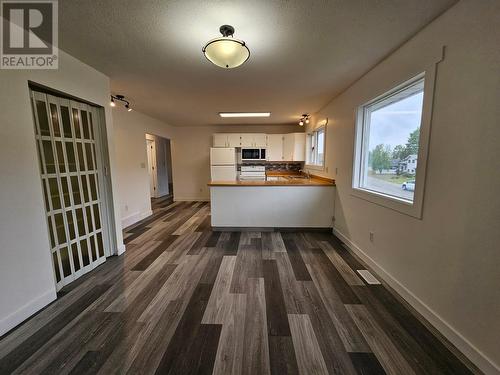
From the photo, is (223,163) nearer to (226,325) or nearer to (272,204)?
(272,204)

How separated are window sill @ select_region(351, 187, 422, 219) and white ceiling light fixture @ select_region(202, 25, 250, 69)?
1.94m

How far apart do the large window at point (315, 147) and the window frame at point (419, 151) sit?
5.51 ft

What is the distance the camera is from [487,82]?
3.99 feet

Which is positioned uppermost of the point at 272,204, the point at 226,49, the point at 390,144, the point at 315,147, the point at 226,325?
the point at 226,49

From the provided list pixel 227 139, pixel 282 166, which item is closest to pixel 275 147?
pixel 282 166

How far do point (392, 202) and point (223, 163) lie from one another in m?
4.16

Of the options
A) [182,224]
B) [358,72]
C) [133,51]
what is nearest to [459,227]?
[358,72]

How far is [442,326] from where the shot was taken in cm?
149

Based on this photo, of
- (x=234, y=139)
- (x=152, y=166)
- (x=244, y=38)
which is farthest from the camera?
(x=152, y=166)

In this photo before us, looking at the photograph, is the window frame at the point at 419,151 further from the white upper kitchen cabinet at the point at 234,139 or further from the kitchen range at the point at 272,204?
the white upper kitchen cabinet at the point at 234,139

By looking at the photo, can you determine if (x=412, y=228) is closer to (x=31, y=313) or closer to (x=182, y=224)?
(x=31, y=313)

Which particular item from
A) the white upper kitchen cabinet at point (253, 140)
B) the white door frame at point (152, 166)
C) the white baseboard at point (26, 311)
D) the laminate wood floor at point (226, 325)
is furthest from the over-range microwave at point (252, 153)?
the white baseboard at point (26, 311)

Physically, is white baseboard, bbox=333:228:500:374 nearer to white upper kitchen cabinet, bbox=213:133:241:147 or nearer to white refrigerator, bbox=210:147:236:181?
white refrigerator, bbox=210:147:236:181

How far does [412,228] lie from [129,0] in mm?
2856
